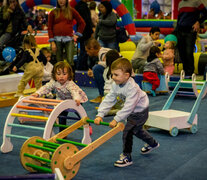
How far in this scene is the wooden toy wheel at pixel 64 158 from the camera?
2842mm

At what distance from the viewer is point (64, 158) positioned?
293cm

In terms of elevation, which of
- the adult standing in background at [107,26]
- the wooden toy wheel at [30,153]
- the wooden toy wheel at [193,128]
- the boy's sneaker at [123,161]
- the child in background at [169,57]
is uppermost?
the adult standing in background at [107,26]

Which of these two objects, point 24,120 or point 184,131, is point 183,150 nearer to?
point 184,131

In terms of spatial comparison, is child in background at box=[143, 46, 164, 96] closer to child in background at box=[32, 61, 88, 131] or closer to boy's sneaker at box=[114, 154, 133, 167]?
child in background at box=[32, 61, 88, 131]

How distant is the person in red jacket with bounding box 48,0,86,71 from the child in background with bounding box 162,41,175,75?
1.64 m

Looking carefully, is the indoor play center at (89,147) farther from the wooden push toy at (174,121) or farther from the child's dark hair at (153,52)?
the child's dark hair at (153,52)

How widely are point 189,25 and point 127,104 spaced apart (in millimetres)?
3558

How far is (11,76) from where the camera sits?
693cm

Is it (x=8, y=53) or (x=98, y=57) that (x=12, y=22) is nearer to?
(x=8, y=53)

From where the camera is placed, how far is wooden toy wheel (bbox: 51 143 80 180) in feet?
9.32

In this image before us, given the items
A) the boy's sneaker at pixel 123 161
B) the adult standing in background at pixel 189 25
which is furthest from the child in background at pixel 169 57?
the boy's sneaker at pixel 123 161

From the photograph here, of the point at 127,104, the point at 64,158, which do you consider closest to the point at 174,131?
the point at 127,104

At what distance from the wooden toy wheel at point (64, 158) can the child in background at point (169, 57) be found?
14.2ft

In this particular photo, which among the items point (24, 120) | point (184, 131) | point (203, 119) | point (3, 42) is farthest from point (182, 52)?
point (3, 42)
